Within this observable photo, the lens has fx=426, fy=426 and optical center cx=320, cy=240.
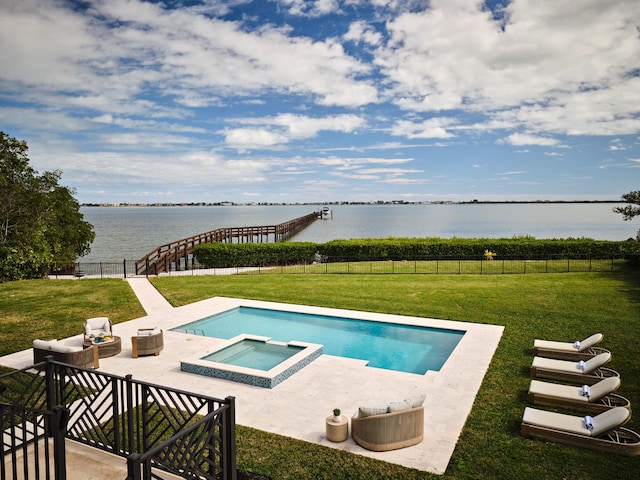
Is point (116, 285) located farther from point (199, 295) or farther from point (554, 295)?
point (554, 295)

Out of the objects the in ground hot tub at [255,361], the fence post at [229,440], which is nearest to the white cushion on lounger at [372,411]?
the fence post at [229,440]

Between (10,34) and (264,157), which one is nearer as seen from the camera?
(10,34)

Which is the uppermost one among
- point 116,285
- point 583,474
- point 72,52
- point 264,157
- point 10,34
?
point 264,157

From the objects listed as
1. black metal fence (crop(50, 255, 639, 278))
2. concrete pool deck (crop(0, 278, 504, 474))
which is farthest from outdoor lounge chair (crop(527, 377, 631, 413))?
black metal fence (crop(50, 255, 639, 278))

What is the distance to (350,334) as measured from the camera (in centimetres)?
1468

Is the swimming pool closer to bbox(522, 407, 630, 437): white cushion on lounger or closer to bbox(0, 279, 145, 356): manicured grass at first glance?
bbox(0, 279, 145, 356): manicured grass

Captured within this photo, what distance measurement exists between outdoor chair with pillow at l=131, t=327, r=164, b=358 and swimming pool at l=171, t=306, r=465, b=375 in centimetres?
270

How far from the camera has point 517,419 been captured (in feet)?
26.7

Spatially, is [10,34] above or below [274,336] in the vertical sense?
above

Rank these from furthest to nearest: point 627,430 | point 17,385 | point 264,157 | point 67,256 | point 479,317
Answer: point 264,157 → point 67,256 → point 479,317 → point 17,385 → point 627,430

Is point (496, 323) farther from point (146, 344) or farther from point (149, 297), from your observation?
point (149, 297)

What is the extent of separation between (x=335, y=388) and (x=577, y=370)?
571 cm

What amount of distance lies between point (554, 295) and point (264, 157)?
9036 cm

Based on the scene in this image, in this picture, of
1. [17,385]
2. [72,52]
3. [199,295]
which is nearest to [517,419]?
[17,385]
